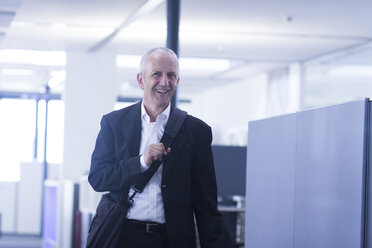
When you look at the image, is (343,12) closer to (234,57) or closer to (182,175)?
(234,57)

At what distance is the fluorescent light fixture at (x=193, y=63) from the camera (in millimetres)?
10500

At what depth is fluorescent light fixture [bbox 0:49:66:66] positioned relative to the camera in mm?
10258

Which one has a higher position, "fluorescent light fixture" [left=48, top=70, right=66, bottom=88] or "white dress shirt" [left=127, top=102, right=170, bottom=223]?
"fluorescent light fixture" [left=48, top=70, right=66, bottom=88]

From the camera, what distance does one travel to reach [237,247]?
721 cm

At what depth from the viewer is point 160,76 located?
90.0 inches

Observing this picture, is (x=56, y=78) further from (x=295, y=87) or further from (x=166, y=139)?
(x=166, y=139)

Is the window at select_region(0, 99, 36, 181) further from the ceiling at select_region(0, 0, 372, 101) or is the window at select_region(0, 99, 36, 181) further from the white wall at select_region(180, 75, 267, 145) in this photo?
the ceiling at select_region(0, 0, 372, 101)

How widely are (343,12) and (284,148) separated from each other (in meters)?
3.82

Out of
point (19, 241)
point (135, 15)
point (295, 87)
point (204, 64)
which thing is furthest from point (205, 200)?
point (19, 241)

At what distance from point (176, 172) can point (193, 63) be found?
8659 millimetres

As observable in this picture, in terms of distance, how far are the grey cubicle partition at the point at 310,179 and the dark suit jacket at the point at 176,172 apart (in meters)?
0.48

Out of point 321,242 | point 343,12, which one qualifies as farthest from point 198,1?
point 321,242

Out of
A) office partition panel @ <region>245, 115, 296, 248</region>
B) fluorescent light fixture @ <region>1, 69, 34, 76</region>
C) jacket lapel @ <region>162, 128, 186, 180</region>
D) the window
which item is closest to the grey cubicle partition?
office partition panel @ <region>245, 115, 296, 248</region>

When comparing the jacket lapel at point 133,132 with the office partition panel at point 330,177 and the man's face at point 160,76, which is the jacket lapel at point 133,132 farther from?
the office partition panel at point 330,177
